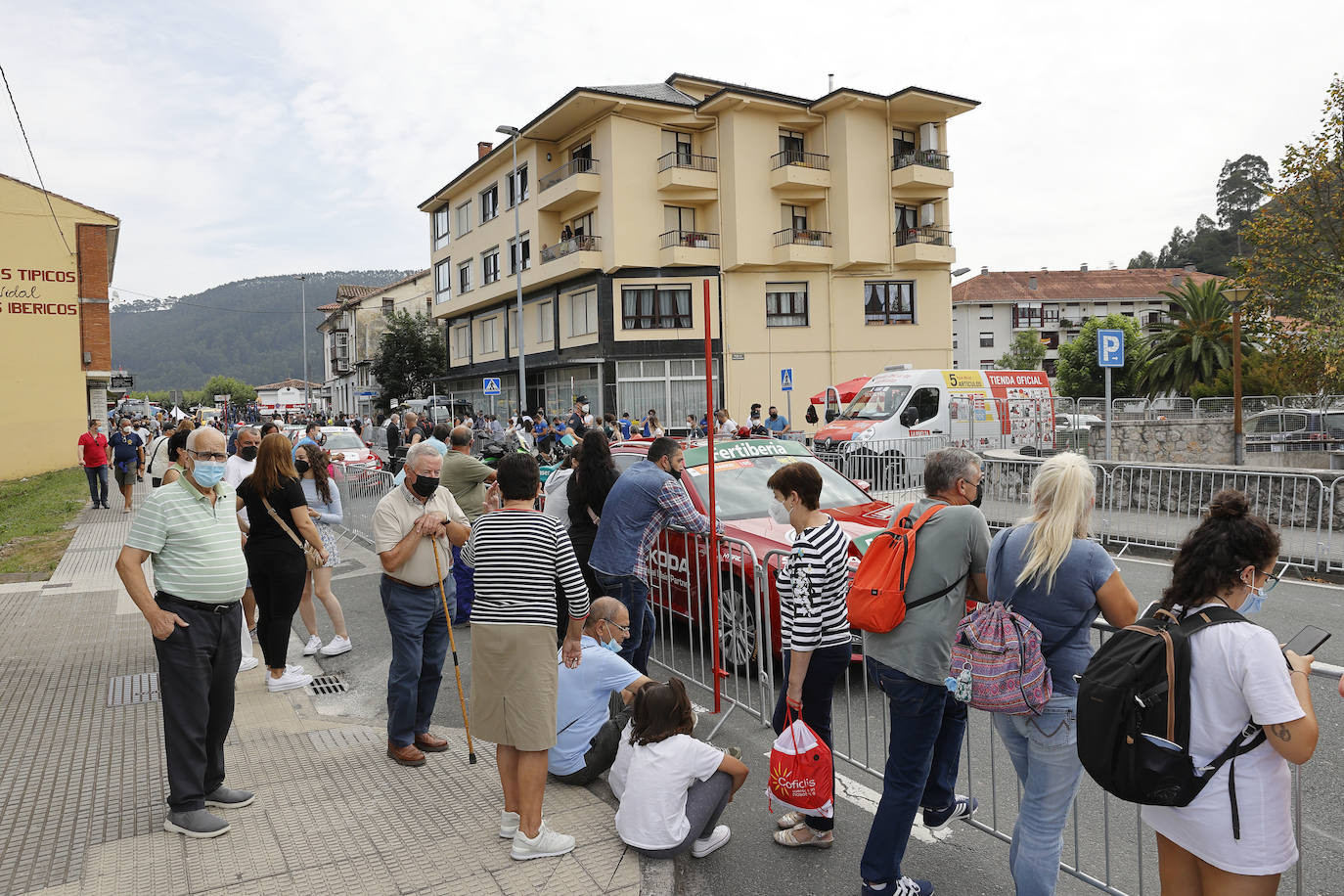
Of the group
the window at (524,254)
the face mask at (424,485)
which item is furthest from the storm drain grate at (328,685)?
the window at (524,254)

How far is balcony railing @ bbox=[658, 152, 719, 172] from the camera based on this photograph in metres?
33.6

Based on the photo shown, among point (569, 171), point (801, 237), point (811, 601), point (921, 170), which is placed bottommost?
point (811, 601)

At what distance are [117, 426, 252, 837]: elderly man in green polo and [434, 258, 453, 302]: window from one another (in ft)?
144

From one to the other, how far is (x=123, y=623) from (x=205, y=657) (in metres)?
5.42

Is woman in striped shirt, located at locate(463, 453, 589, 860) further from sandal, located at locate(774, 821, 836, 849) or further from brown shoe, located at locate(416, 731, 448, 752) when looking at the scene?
Answer: brown shoe, located at locate(416, 731, 448, 752)

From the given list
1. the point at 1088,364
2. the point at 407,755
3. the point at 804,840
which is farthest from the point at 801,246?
the point at 1088,364

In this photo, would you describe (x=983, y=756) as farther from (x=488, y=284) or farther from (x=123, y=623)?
(x=488, y=284)

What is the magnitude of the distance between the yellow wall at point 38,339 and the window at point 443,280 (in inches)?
733

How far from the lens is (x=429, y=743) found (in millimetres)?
5082

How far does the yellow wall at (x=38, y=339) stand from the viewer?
2812 centimetres

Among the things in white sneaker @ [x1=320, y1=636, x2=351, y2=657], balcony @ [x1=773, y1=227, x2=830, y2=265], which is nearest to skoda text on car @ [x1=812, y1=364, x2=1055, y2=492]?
Result: balcony @ [x1=773, y1=227, x2=830, y2=265]

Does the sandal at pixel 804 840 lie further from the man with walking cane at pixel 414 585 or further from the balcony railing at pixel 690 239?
the balcony railing at pixel 690 239

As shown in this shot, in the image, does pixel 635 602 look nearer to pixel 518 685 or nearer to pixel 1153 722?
pixel 518 685

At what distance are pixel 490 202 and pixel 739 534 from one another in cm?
3826
